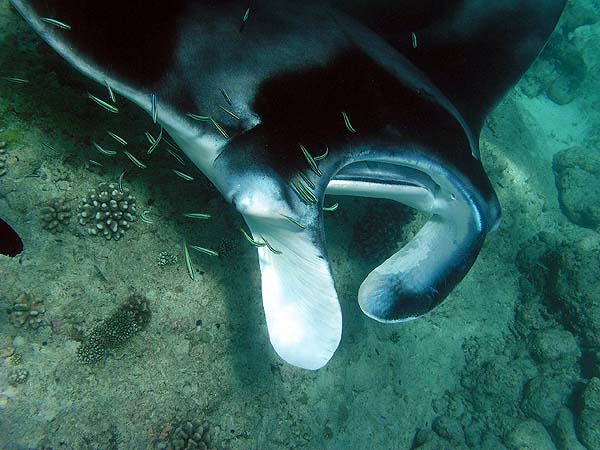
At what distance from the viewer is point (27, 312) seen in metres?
3.03

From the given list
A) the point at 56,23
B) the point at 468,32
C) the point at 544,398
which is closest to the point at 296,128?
the point at 56,23

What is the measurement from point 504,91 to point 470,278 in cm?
363

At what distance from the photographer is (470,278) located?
6.20m

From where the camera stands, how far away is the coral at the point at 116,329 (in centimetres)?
318

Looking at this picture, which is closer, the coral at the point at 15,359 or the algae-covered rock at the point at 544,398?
the coral at the point at 15,359

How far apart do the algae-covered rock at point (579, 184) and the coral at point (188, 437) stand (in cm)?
892

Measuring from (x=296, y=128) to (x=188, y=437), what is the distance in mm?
2996

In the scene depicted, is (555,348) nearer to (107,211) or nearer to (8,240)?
(107,211)

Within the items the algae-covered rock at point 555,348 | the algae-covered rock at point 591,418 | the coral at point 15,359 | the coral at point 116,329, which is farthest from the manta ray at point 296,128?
the algae-covered rock at point 591,418

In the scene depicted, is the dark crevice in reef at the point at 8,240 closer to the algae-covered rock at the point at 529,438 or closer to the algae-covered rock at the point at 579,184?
the algae-covered rock at the point at 529,438

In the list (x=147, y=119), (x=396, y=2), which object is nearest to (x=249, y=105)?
(x=147, y=119)

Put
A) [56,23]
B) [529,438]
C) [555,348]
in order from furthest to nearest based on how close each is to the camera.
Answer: [555,348] → [529,438] → [56,23]

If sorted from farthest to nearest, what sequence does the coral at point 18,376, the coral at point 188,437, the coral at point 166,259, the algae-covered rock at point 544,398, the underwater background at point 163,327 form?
the algae-covered rock at point 544,398 → the coral at point 166,259 → the coral at point 188,437 → the underwater background at point 163,327 → the coral at point 18,376

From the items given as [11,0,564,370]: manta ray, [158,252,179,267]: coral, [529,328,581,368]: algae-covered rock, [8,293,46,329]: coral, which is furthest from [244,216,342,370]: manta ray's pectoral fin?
[529,328,581,368]: algae-covered rock
